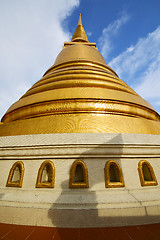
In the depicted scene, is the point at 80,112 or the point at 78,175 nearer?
the point at 78,175

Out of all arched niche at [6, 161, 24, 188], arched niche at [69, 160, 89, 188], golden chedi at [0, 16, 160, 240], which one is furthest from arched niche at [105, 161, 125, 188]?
arched niche at [6, 161, 24, 188]

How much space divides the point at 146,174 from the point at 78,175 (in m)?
1.55

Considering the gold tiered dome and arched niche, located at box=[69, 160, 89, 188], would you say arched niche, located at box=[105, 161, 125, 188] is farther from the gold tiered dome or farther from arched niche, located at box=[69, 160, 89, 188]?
the gold tiered dome

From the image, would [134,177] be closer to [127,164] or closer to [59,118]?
[127,164]

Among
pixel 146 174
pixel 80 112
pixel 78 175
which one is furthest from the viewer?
pixel 80 112

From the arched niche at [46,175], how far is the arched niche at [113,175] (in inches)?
42.6

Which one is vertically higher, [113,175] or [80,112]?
[80,112]

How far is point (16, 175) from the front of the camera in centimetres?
291

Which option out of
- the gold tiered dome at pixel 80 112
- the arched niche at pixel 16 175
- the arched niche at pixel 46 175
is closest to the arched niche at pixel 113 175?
the gold tiered dome at pixel 80 112

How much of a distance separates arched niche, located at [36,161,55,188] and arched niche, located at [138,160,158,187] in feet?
6.00

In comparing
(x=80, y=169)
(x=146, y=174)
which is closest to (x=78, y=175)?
(x=80, y=169)

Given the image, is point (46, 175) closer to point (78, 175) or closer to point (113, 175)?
point (78, 175)

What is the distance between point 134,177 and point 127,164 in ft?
0.92

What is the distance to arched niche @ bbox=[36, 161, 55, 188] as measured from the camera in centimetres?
251
